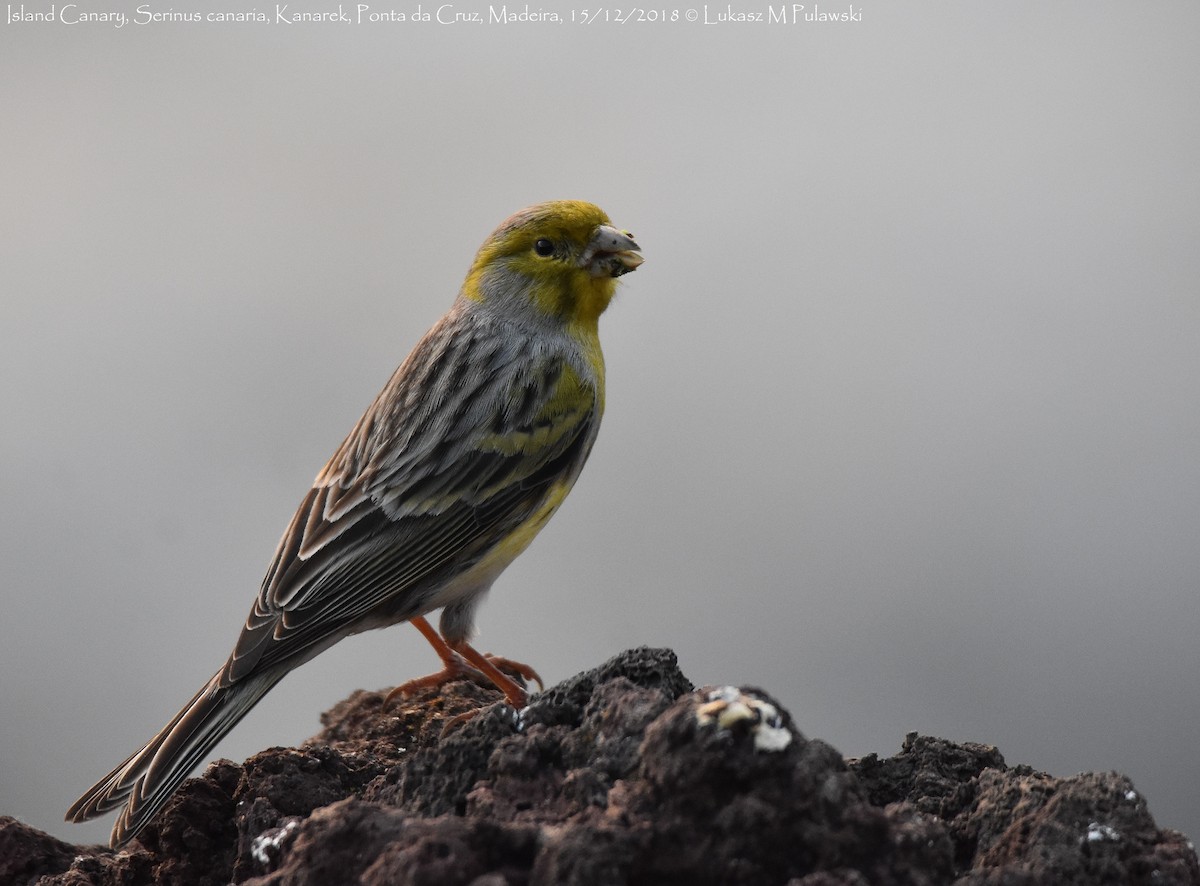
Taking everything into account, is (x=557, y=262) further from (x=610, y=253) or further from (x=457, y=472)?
(x=457, y=472)

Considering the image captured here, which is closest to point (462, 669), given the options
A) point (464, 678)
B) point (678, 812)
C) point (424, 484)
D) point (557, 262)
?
point (464, 678)

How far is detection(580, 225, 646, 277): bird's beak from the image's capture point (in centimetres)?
509

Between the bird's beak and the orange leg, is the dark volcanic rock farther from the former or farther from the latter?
the bird's beak

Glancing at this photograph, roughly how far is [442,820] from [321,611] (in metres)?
2.15

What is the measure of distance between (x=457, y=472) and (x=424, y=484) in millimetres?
141

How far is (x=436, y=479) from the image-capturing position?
185 inches

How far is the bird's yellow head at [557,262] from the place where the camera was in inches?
203

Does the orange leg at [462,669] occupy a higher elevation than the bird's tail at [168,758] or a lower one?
higher

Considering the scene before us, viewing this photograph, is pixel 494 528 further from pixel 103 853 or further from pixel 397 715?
pixel 103 853

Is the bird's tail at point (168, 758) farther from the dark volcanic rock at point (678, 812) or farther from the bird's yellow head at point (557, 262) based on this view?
the bird's yellow head at point (557, 262)

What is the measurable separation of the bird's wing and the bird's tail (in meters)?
0.07

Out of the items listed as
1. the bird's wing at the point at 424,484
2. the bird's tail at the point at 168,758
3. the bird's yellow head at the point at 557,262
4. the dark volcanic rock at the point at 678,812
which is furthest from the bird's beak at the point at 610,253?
the dark volcanic rock at the point at 678,812

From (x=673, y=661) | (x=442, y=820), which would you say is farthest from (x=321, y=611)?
(x=442, y=820)

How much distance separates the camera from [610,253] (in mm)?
5141
